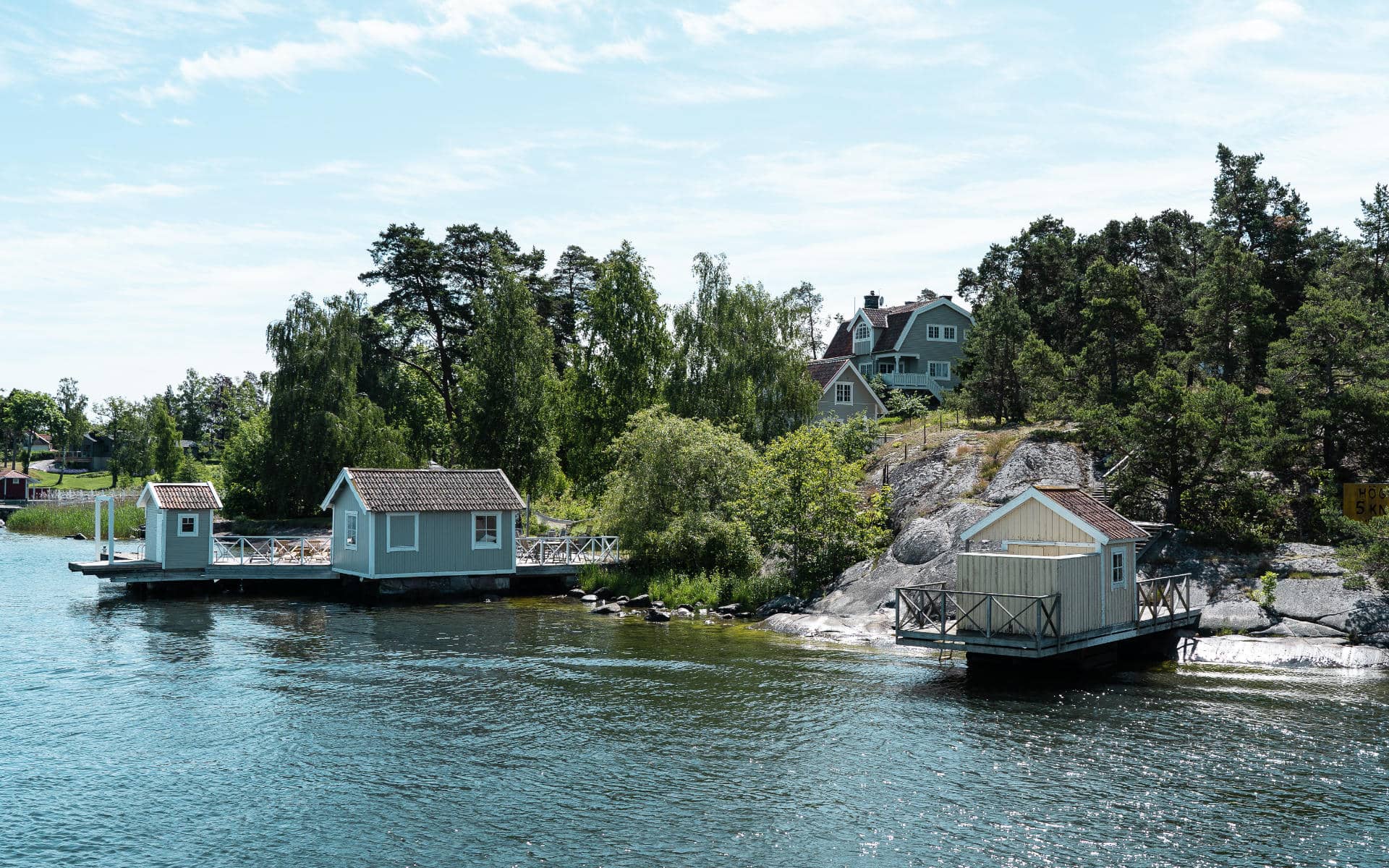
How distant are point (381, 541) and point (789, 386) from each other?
22687 millimetres

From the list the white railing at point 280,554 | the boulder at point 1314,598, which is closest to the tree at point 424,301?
the white railing at point 280,554

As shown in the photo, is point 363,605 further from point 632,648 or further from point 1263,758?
point 1263,758

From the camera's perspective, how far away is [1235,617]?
1170 inches

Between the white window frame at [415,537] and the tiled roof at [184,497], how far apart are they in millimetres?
6371

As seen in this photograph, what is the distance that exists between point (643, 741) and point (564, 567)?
22327mm

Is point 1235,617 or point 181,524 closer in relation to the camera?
point 1235,617

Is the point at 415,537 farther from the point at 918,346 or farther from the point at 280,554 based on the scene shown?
the point at 918,346

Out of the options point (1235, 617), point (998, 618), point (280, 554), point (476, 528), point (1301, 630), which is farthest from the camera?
point (280, 554)

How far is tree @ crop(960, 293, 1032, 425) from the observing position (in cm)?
5131

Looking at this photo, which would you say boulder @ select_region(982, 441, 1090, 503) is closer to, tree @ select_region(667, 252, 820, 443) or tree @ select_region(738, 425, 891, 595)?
tree @ select_region(738, 425, 891, 595)

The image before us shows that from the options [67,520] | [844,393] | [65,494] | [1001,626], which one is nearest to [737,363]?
[844,393]

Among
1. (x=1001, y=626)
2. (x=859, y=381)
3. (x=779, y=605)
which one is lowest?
(x=779, y=605)

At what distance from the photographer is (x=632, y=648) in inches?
1192

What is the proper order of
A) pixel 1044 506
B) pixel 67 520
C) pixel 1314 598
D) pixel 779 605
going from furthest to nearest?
pixel 67 520 < pixel 779 605 < pixel 1314 598 < pixel 1044 506
